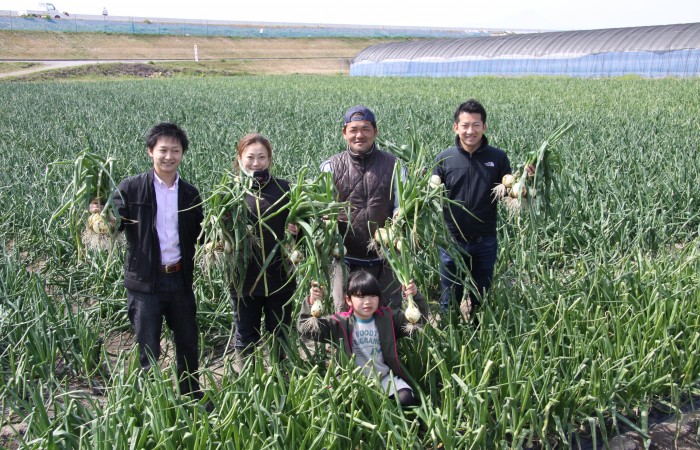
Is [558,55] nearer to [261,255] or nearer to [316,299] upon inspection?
[261,255]

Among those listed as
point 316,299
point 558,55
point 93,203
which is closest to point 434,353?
point 316,299

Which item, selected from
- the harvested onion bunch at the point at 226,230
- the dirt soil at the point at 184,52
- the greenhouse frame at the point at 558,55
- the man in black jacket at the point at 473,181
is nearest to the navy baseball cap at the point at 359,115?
the man in black jacket at the point at 473,181

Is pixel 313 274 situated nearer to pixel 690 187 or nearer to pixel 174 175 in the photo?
pixel 174 175

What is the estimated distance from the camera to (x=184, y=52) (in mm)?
50469

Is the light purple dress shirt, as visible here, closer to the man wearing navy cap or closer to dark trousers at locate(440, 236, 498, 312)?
the man wearing navy cap

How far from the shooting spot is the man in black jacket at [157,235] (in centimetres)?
293

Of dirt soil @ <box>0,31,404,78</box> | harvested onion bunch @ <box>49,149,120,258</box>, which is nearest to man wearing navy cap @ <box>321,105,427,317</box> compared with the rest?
harvested onion bunch @ <box>49,149,120,258</box>

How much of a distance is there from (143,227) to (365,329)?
1.12 metres

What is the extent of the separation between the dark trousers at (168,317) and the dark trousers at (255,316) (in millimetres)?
218

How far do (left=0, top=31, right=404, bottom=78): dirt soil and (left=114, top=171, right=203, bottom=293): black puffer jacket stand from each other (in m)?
35.9

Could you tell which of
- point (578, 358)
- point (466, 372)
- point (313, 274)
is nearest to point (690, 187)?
point (578, 358)

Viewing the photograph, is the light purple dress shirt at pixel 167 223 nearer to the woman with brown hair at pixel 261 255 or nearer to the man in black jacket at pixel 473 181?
the woman with brown hair at pixel 261 255

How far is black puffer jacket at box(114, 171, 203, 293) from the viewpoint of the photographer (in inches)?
115

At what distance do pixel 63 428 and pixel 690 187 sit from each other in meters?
5.06
